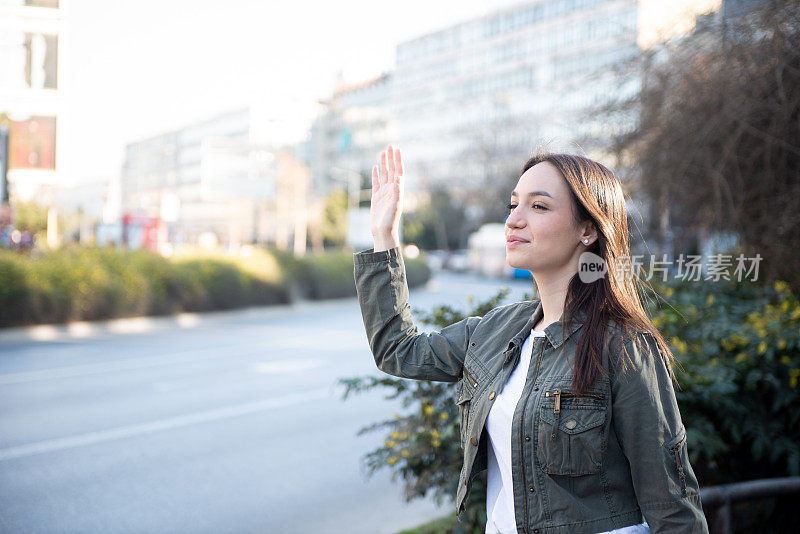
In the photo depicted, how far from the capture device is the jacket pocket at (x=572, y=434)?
1634mm

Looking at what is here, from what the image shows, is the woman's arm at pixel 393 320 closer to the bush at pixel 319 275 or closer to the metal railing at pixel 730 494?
the metal railing at pixel 730 494

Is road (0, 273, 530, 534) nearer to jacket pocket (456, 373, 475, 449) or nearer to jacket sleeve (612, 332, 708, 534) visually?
jacket pocket (456, 373, 475, 449)

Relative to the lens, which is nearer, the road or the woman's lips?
the woman's lips

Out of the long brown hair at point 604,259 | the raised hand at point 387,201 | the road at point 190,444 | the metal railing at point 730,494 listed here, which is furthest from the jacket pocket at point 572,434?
the road at point 190,444

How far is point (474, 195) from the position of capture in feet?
175

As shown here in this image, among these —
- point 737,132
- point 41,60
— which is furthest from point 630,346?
point 41,60

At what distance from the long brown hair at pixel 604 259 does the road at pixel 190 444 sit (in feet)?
7.03

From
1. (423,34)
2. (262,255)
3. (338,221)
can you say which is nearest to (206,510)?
(262,255)

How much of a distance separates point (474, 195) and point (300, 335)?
3890 cm

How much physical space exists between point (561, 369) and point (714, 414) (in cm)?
225

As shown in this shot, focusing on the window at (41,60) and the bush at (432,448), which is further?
the window at (41,60)

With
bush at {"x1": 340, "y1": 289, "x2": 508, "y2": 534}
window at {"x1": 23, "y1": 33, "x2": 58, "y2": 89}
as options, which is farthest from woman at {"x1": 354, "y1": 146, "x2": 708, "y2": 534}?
window at {"x1": 23, "y1": 33, "x2": 58, "y2": 89}

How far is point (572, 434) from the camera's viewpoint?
1641 millimetres

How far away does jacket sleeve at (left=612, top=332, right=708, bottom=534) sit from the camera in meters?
1.60
